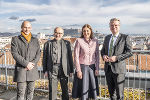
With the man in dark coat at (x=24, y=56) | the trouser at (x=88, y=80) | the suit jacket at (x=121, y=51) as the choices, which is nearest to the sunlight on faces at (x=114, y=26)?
the suit jacket at (x=121, y=51)

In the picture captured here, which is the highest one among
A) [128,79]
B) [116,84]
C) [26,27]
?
[26,27]

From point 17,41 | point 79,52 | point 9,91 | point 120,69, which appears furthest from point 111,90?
point 9,91

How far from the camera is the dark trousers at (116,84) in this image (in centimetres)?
292

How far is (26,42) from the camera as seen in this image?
313cm

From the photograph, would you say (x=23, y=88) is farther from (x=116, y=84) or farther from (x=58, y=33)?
(x=116, y=84)

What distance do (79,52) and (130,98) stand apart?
234 cm

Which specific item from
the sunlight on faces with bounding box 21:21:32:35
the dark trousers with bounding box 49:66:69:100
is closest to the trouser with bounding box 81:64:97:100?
the dark trousers with bounding box 49:66:69:100

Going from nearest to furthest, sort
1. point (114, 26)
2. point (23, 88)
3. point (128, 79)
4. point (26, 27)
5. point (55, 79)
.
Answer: point (114, 26) → point (26, 27) → point (23, 88) → point (55, 79) → point (128, 79)

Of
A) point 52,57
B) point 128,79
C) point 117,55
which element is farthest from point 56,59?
point 128,79

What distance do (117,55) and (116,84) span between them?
1.83ft

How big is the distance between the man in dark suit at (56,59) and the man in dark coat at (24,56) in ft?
0.89

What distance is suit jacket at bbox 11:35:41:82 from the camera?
306 cm

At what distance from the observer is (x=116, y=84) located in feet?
A: 9.63

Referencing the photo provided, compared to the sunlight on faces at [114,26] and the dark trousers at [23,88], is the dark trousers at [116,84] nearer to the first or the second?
the sunlight on faces at [114,26]
